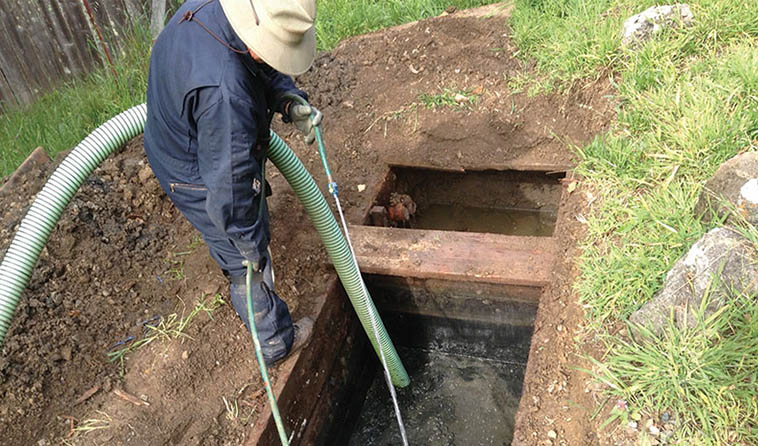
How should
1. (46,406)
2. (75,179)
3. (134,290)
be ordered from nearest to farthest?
(75,179) < (46,406) < (134,290)

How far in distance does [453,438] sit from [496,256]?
1087 mm

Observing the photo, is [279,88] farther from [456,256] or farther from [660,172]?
[660,172]

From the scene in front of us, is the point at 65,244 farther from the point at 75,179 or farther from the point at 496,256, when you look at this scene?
the point at 496,256

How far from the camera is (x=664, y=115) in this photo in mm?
3096

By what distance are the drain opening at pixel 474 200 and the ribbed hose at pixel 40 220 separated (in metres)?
1.87

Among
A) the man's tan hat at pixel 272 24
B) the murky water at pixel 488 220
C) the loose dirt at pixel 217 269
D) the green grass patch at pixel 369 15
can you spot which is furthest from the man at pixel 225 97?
the green grass patch at pixel 369 15

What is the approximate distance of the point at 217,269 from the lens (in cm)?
309

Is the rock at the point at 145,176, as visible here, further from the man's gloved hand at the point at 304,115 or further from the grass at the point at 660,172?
the grass at the point at 660,172

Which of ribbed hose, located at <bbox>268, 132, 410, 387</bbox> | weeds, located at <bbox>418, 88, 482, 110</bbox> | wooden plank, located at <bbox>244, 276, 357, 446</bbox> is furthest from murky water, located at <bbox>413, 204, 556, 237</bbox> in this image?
ribbed hose, located at <bbox>268, 132, 410, 387</bbox>

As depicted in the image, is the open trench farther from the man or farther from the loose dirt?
the man

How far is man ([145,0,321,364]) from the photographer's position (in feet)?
6.30

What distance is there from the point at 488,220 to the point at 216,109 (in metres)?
2.70

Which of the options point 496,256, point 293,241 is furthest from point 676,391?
point 293,241

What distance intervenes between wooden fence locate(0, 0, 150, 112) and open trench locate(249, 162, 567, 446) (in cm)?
304
